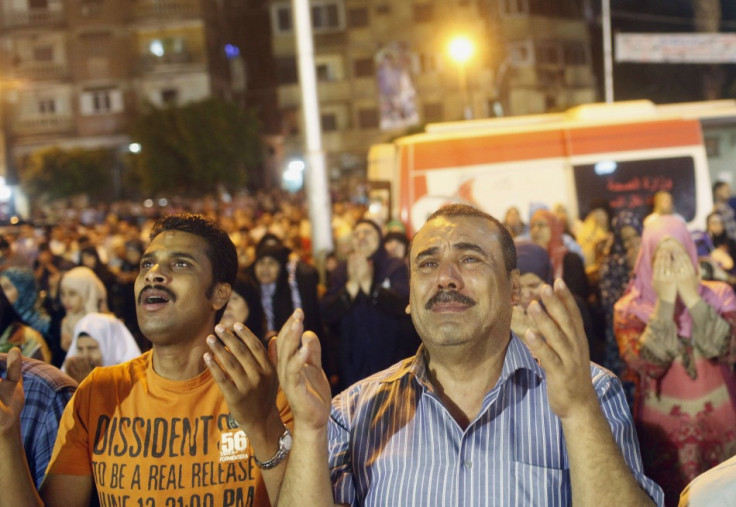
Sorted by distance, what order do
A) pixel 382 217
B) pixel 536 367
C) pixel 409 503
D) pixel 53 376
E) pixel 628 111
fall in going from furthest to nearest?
pixel 382 217 < pixel 628 111 < pixel 53 376 < pixel 536 367 < pixel 409 503

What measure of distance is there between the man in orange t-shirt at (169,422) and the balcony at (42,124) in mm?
48150

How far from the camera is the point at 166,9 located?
47594 millimetres

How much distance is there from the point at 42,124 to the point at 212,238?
48573 mm

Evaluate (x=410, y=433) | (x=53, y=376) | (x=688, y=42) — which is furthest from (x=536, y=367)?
(x=688, y=42)

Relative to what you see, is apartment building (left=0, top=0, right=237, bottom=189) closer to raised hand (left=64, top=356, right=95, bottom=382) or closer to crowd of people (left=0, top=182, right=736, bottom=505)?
crowd of people (left=0, top=182, right=736, bottom=505)

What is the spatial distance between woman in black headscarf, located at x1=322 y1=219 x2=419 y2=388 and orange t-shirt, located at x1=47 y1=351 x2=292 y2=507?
3.62 metres

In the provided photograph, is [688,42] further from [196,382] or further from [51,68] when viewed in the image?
[51,68]

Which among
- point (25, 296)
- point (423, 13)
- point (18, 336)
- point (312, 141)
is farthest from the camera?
point (423, 13)

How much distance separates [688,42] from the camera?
21.6m

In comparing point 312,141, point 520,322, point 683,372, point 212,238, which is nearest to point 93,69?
point 312,141

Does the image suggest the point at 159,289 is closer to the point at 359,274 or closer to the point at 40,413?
the point at 40,413

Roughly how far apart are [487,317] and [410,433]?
0.38 m

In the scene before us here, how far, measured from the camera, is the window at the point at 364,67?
1932 inches

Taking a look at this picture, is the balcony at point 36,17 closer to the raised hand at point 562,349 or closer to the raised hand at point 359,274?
the raised hand at point 359,274
